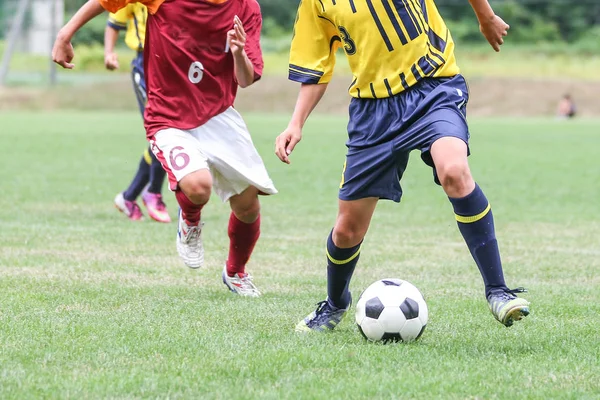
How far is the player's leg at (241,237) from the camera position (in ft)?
18.7

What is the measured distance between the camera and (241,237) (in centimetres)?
580

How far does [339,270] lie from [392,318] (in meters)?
0.45

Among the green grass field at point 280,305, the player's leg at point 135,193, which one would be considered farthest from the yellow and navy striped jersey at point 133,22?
the green grass field at point 280,305

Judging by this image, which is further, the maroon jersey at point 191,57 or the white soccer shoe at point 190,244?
the white soccer shoe at point 190,244

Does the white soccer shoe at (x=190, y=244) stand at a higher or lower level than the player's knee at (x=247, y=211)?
lower

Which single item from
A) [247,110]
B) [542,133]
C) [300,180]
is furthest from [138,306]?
[247,110]

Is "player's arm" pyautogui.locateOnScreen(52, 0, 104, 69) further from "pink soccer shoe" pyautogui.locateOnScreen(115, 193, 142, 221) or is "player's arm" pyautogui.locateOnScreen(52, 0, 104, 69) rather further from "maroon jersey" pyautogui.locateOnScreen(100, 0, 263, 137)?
"pink soccer shoe" pyautogui.locateOnScreen(115, 193, 142, 221)

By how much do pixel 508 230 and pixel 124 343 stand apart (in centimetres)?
530

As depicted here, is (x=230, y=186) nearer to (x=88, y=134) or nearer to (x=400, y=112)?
(x=400, y=112)

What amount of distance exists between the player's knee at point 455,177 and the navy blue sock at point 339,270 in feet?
2.16

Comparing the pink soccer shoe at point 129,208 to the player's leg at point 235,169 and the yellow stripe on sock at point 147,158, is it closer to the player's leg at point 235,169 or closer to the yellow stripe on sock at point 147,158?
the yellow stripe on sock at point 147,158

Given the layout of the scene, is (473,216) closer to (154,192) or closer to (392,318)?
(392,318)

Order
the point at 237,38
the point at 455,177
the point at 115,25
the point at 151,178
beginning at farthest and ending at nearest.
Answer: the point at 151,178 → the point at 115,25 → the point at 237,38 → the point at 455,177

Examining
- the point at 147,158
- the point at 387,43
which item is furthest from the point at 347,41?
the point at 147,158
